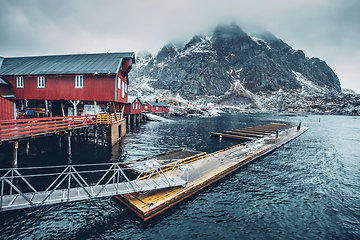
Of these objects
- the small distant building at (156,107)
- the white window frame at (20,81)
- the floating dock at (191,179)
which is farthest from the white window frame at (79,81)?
the small distant building at (156,107)

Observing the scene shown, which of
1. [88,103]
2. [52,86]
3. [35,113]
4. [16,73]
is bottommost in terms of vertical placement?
[35,113]

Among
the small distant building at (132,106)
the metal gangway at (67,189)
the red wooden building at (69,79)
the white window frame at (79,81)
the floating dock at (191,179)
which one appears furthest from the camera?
the small distant building at (132,106)

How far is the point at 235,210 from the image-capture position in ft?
38.5

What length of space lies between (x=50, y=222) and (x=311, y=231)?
49.2 feet

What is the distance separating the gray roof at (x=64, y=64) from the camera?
23938 mm

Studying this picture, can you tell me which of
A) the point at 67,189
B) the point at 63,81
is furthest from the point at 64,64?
the point at 67,189

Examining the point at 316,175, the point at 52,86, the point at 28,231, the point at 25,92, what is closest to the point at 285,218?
the point at 316,175

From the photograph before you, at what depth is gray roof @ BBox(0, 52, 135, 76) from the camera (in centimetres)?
2394

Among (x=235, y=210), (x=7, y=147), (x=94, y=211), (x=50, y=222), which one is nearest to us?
(x=50, y=222)

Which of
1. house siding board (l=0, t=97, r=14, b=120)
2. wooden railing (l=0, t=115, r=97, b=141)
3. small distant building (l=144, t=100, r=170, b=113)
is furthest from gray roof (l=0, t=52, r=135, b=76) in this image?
small distant building (l=144, t=100, r=170, b=113)

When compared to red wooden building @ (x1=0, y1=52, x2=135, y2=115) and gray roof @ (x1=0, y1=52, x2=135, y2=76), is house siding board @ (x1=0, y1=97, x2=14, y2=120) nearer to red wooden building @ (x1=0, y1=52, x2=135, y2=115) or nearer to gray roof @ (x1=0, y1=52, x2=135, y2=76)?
red wooden building @ (x1=0, y1=52, x2=135, y2=115)

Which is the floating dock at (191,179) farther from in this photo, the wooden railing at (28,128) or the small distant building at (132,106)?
the small distant building at (132,106)

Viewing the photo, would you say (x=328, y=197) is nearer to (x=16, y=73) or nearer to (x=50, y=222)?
(x=50, y=222)

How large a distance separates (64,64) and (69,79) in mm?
3618
